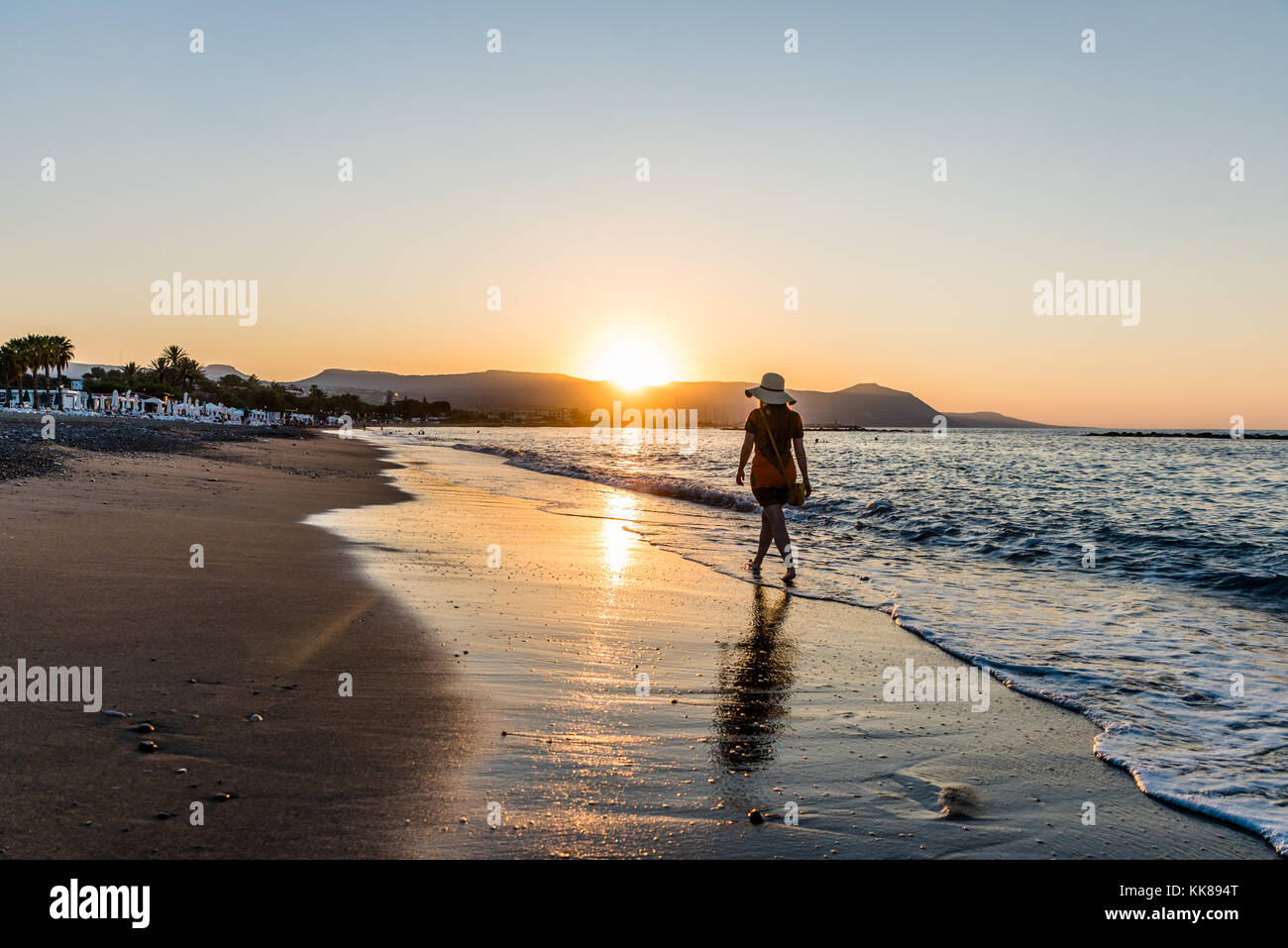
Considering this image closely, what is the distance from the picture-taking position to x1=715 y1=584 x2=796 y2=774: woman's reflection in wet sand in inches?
174

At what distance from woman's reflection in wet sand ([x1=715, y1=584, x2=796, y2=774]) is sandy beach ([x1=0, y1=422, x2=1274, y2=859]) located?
30mm

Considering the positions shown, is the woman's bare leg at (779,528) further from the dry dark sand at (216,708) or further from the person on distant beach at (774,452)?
the dry dark sand at (216,708)

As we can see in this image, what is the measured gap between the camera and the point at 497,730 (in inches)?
179

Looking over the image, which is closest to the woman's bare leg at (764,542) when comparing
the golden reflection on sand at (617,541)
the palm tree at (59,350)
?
the golden reflection on sand at (617,541)

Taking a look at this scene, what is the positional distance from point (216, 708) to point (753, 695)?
11.0ft

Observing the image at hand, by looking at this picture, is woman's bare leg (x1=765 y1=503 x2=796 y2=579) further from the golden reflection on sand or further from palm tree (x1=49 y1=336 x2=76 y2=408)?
palm tree (x1=49 y1=336 x2=76 y2=408)

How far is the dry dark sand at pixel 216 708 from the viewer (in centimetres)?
315

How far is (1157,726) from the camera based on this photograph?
5312mm

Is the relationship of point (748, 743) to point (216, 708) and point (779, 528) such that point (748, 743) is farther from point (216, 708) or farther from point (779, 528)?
point (779, 528)

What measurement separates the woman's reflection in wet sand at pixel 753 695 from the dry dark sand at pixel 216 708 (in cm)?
154
